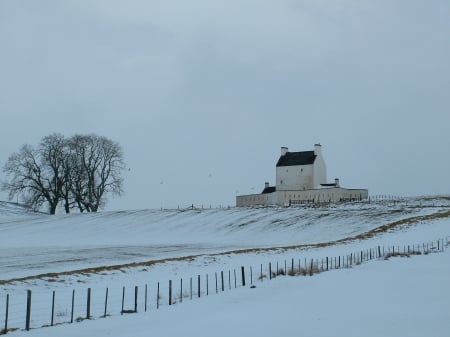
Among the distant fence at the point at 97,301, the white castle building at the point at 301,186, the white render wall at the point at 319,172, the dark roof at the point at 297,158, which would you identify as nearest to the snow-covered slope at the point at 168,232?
the distant fence at the point at 97,301

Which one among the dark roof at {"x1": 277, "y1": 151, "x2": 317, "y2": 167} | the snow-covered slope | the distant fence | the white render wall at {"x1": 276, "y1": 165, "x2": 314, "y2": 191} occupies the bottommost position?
the distant fence

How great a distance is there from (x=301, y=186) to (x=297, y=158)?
5.69 m

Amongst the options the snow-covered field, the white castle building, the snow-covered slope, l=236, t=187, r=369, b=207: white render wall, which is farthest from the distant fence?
the white castle building

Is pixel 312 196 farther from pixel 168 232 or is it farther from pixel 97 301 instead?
pixel 97 301

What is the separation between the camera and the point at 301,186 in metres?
93.2

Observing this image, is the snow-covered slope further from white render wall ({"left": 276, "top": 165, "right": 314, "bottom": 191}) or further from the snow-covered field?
white render wall ({"left": 276, "top": 165, "right": 314, "bottom": 191})

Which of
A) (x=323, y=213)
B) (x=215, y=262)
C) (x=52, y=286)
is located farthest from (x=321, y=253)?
(x=323, y=213)

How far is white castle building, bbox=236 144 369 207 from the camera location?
8262 centimetres

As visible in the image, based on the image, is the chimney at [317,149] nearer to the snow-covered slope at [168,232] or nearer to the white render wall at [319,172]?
the white render wall at [319,172]

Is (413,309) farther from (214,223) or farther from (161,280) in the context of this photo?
(214,223)

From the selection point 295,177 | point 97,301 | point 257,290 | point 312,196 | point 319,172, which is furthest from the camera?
point 319,172

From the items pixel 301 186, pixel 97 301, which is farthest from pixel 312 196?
pixel 97 301

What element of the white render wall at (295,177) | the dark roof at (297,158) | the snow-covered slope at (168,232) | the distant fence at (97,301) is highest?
the dark roof at (297,158)

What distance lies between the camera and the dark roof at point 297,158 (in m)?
93.4
